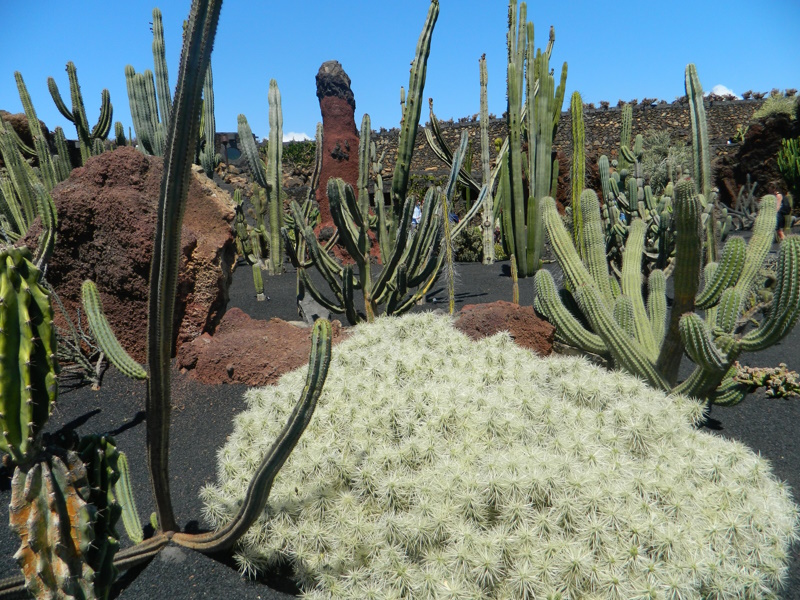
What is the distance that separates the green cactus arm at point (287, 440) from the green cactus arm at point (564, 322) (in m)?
2.68

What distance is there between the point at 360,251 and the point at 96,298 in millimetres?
3137

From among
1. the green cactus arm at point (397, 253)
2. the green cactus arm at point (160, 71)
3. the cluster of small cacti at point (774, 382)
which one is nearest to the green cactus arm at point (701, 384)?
the cluster of small cacti at point (774, 382)

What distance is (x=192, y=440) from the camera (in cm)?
395

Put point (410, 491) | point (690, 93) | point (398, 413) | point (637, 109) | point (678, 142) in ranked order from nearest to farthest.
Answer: point (410, 491), point (398, 413), point (690, 93), point (678, 142), point (637, 109)

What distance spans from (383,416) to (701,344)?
1881 mm

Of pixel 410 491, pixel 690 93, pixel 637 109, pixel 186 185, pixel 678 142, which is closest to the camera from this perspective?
pixel 186 185

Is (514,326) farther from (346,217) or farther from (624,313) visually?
(346,217)

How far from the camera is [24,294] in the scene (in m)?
1.91

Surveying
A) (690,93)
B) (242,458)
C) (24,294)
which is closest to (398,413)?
(242,458)

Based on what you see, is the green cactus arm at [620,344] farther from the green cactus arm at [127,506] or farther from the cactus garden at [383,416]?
the green cactus arm at [127,506]

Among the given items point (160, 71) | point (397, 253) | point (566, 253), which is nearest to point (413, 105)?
point (397, 253)

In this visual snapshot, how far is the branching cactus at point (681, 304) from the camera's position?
3342 mm

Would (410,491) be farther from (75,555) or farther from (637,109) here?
(637,109)

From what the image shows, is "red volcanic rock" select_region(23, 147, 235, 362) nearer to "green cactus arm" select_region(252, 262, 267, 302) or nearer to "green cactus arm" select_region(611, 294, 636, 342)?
"green cactus arm" select_region(252, 262, 267, 302)
